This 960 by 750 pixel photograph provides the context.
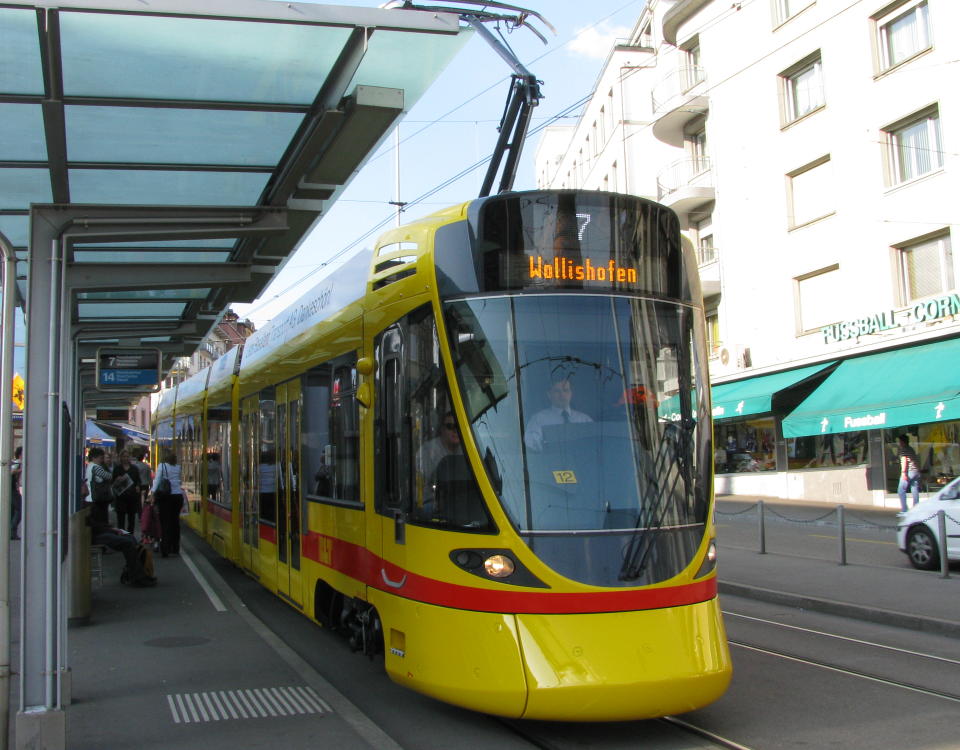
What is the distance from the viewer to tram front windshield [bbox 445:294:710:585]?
5363 mm

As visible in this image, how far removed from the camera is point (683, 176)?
33.4 m

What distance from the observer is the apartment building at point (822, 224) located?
22203 millimetres

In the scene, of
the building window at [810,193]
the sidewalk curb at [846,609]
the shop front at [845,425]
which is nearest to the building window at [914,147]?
the building window at [810,193]

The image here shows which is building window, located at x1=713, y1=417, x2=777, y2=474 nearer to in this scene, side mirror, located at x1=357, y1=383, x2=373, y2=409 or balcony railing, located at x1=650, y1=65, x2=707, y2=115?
balcony railing, located at x1=650, y1=65, x2=707, y2=115

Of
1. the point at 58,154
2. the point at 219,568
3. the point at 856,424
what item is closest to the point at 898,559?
the point at 856,424

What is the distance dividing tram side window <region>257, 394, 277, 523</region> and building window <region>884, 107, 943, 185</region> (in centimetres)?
1817

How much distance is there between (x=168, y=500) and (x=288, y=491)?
6215mm

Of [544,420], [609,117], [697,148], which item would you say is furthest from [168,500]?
[609,117]

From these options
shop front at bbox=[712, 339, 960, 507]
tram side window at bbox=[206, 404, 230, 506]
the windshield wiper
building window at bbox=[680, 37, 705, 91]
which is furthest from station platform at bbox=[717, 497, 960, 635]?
building window at bbox=[680, 37, 705, 91]

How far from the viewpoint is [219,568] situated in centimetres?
1419

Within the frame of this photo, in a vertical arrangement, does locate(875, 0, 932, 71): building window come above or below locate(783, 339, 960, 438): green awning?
above

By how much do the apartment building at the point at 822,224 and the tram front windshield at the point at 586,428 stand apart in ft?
51.2

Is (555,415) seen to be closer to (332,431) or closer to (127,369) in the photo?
(332,431)

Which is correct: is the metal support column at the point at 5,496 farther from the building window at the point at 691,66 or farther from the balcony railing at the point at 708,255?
the building window at the point at 691,66
